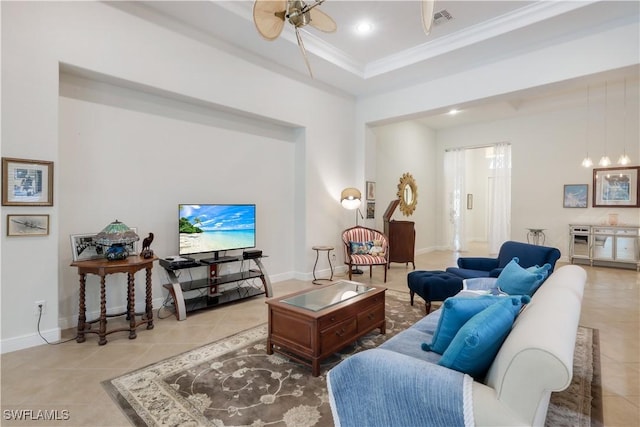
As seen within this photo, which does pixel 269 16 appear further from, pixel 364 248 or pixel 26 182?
pixel 364 248

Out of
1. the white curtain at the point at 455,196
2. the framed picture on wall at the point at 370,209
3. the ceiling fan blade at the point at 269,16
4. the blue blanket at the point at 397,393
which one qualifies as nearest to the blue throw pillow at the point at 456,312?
the blue blanket at the point at 397,393

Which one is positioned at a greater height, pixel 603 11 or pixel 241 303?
pixel 603 11

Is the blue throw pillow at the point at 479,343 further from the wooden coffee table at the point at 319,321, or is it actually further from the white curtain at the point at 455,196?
the white curtain at the point at 455,196

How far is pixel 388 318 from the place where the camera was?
11.6ft

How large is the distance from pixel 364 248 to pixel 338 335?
112 inches

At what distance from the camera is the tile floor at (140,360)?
1.98 m

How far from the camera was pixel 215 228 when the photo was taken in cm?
406

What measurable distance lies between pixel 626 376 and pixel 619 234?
526 cm

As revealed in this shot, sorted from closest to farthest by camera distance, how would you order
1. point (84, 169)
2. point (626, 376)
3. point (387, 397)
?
point (387, 397), point (626, 376), point (84, 169)

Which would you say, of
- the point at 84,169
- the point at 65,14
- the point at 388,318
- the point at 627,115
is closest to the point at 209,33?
the point at 65,14

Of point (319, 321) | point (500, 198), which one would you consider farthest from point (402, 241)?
point (319, 321)

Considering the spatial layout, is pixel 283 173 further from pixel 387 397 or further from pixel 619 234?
pixel 619 234

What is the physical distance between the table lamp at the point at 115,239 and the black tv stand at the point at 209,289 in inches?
22.6

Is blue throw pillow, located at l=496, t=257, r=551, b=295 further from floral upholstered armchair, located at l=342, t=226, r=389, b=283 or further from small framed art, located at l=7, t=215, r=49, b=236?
small framed art, located at l=7, t=215, r=49, b=236
